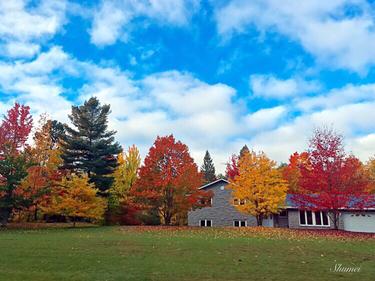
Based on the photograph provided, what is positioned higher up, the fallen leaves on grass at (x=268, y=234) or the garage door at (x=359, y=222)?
the garage door at (x=359, y=222)

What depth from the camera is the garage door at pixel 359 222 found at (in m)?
33.1

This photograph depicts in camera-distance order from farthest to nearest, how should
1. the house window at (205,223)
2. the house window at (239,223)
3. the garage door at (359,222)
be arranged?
the house window at (205,223) < the house window at (239,223) < the garage door at (359,222)

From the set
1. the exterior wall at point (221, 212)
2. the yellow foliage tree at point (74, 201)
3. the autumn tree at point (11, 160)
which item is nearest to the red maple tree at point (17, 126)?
the autumn tree at point (11, 160)

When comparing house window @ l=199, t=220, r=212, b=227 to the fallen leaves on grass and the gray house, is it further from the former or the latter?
the fallen leaves on grass

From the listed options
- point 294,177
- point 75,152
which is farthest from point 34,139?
point 294,177

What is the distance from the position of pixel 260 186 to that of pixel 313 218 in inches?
381

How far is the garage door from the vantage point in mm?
33088

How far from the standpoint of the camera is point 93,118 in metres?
42.5

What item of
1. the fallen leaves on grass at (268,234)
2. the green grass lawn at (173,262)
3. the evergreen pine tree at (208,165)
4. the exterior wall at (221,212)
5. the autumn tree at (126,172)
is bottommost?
the green grass lawn at (173,262)

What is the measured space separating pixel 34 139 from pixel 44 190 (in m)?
8.32

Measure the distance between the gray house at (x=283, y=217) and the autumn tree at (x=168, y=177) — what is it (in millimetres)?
6276

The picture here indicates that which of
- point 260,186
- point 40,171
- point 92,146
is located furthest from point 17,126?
point 260,186

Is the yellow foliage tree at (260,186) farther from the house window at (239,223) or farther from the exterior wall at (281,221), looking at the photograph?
the house window at (239,223)

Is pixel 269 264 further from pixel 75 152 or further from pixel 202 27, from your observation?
pixel 75 152
